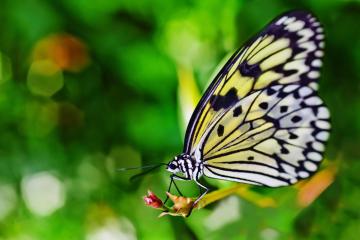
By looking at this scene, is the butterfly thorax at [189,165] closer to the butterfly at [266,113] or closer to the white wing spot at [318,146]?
the butterfly at [266,113]

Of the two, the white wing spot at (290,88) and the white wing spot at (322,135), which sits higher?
the white wing spot at (290,88)

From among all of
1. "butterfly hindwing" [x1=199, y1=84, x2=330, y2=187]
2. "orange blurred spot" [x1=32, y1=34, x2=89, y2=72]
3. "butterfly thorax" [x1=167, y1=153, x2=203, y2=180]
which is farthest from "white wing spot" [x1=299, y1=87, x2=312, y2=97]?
"orange blurred spot" [x1=32, y1=34, x2=89, y2=72]

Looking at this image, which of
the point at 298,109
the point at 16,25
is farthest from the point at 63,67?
the point at 298,109

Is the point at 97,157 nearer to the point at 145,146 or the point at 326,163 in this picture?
the point at 145,146

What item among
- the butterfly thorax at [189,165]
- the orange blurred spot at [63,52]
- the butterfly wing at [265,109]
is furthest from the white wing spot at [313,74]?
the orange blurred spot at [63,52]

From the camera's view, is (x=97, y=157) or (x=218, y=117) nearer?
(x=218, y=117)

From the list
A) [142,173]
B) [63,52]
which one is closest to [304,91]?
[142,173]

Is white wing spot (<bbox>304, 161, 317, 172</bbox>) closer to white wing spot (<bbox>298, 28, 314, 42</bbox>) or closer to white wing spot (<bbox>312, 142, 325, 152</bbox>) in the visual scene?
white wing spot (<bbox>312, 142, 325, 152</bbox>)
